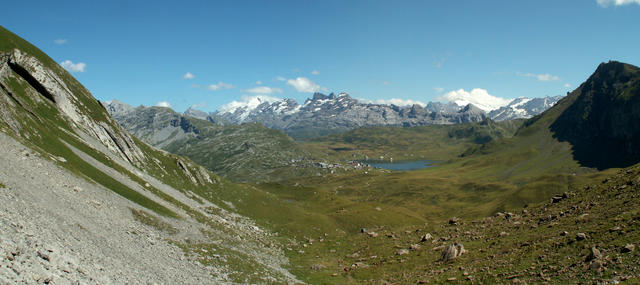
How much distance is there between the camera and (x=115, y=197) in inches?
1837

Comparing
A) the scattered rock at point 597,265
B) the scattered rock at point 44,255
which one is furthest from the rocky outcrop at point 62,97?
the scattered rock at point 597,265

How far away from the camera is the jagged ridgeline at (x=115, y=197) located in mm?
28516

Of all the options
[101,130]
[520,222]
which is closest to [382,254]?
[520,222]

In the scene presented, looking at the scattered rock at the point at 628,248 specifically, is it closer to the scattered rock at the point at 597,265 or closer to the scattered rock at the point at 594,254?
the scattered rock at the point at 594,254

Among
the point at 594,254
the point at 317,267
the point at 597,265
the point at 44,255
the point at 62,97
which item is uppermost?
the point at 62,97

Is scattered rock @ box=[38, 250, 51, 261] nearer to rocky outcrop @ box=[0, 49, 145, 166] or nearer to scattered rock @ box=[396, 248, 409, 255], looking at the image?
scattered rock @ box=[396, 248, 409, 255]

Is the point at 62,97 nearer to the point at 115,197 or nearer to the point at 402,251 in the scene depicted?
the point at 115,197

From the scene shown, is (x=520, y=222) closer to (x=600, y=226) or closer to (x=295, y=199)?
(x=600, y=226)

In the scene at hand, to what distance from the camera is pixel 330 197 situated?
151875mm

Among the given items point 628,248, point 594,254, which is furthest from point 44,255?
point 628,248

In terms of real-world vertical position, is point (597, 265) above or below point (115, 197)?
below

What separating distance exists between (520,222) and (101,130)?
3670 inches

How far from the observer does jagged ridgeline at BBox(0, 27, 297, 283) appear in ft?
93.6

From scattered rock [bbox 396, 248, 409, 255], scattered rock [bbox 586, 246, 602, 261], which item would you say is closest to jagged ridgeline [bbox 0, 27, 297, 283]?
scattered rock [bbox 396, 248, 409, 255]
